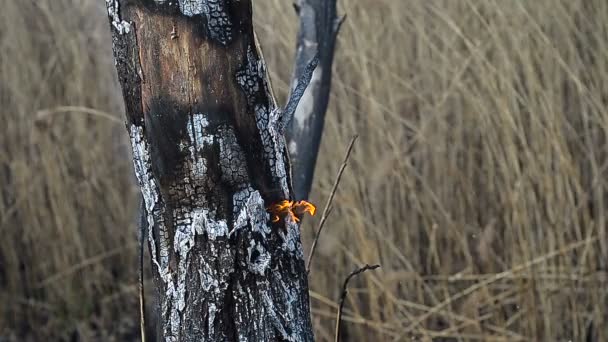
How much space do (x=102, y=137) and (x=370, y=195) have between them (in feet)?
2.93

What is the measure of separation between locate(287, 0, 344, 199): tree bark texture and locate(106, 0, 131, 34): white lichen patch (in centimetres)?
55

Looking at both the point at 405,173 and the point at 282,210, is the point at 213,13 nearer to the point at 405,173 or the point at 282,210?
the point at 282,210

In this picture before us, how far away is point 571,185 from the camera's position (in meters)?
1.92

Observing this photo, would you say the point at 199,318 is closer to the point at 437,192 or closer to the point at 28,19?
the point at 437,192

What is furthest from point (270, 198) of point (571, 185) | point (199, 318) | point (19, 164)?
point (19, 164)

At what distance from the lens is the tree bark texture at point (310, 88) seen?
4.21 ft

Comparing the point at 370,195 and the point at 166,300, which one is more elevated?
the point at 370,195

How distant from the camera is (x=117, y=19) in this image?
0.75m

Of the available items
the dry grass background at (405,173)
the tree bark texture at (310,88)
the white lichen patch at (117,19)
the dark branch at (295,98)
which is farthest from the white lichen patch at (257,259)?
the dry grass background at (405,173)

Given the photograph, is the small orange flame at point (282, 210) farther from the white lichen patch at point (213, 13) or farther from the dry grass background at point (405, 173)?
the dry grass background at point (405, 173)

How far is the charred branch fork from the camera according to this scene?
0.74 meters

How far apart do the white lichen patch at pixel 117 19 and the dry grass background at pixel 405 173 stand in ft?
3.69

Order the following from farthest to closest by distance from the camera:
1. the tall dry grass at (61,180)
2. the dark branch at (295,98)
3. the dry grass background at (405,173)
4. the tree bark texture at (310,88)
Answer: the tall dry grass at (61,180)
the dry grass background at (405,173)
the tree bark texture at (310,88)
the dark branch at (295,98)

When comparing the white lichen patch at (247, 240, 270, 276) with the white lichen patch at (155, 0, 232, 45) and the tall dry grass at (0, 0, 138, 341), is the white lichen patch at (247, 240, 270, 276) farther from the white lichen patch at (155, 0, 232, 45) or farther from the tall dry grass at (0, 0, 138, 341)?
the tall dry grass at (0, 0, 138, 341)
